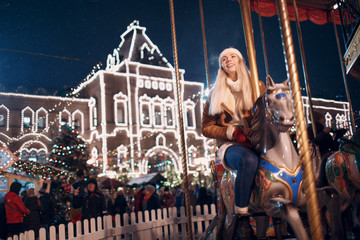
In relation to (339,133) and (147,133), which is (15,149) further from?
(339,133)

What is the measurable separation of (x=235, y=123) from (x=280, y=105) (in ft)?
2.87

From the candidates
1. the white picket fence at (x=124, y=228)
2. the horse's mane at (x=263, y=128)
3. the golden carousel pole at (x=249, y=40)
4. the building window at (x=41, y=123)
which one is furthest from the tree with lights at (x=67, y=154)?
the horse's mane at (x=263, y=128)

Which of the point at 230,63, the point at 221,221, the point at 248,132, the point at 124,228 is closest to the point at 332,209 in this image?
the point at 221,221

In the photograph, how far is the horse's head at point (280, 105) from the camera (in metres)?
2.70

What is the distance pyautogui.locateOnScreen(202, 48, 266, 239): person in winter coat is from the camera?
118 inches

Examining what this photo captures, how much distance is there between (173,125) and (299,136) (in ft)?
100


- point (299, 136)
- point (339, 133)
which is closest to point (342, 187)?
point (339, 133)

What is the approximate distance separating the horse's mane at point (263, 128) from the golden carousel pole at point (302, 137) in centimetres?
128

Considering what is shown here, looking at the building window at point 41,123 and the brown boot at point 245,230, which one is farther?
the building window at point 41,123

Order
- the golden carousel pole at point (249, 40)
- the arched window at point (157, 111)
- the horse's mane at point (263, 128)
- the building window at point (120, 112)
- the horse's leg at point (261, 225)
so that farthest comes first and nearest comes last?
the arched window at point (157, 111), the building window at point (120, 112), the golden carousel pole at point (249, 40), the horse's leg at point (261, 225), the horse's mane at point (263, 128)

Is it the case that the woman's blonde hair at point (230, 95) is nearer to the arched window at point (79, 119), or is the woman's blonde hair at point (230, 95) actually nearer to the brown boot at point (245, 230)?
the brown boot at point (245, 230)

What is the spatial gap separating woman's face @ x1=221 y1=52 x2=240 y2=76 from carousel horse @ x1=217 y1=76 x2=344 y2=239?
782mm

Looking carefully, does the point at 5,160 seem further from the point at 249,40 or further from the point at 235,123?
the point at 235,123

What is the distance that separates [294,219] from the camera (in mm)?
2645
